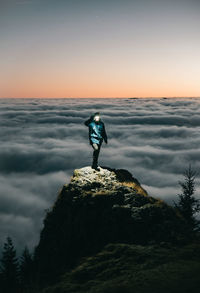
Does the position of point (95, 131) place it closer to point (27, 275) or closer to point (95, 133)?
point (95, 133)

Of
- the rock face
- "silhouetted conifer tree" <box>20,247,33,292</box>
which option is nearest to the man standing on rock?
the rock face

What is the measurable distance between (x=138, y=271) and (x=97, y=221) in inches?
210

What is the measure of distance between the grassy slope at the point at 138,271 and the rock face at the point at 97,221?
1195mm

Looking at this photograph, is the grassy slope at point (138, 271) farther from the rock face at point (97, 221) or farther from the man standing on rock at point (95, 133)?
the man standing on rock at point (95, 133)

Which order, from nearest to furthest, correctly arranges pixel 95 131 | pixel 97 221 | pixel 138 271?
pixel 138 271, pixel 97 221, pixel 95 131

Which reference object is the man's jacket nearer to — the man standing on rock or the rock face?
the man standing on rock

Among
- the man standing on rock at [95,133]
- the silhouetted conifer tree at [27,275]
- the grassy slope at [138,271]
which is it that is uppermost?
the man standing on rock at [95,133]

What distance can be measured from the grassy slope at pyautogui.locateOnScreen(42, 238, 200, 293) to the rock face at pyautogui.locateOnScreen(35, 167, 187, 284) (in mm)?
1195

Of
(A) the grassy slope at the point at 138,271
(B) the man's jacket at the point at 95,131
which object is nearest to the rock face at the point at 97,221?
(A) the grassy slope at the point at 138,271

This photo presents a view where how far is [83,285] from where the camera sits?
25.2 feet

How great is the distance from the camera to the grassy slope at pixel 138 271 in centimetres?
626

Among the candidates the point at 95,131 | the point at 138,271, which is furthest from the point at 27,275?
the point at 95,131

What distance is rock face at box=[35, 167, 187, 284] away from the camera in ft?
36.6

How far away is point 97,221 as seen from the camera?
504 inches
